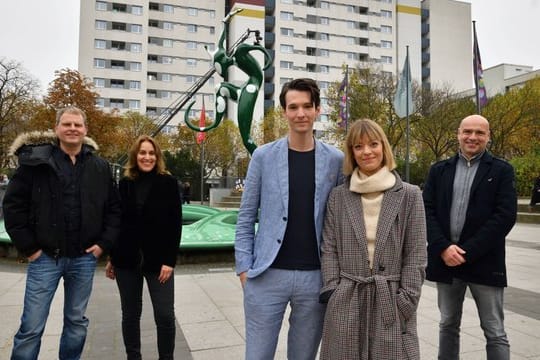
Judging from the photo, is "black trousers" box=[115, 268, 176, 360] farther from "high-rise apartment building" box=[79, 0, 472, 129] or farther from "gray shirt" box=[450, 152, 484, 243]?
"high-rise apartment building" box=[79, 0, 472, 129]

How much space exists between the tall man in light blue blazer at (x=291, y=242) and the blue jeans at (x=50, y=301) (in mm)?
1357

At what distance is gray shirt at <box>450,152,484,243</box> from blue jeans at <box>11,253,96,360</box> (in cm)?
258

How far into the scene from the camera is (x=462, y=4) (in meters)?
74.9

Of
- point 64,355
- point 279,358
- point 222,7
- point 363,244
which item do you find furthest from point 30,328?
point 222,7

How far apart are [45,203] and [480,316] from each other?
10.1 feet

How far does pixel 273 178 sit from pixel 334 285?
26.3 inches

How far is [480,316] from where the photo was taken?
301 centimetres

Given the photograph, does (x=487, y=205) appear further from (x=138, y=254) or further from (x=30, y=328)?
(x=30, y=328)

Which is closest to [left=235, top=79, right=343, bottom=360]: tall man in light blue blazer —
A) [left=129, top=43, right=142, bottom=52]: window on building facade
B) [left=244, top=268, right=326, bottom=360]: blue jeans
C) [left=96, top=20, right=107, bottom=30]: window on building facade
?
[left=244, top=268, right=326, bottom=360]: blue jeans

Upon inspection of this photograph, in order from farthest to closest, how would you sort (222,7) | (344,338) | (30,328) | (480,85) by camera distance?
(222,7) → (480,85) → (30,328) → (344,338)

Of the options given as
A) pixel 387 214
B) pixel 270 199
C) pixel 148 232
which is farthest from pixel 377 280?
pixel 148 232

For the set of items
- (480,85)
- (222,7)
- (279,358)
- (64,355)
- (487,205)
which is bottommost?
(279,358)

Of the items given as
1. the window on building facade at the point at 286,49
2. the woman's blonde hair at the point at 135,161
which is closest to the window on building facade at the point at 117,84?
the window on building facade at the point at 286,49

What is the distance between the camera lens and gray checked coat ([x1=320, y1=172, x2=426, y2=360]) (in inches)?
85.4
